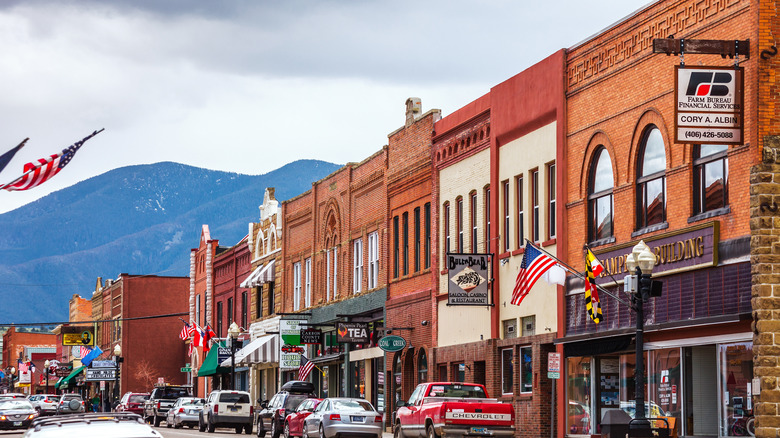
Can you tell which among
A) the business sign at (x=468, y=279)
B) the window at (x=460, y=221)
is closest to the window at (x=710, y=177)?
the business sign at (x=468, y=279)

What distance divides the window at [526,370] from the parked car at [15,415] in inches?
795

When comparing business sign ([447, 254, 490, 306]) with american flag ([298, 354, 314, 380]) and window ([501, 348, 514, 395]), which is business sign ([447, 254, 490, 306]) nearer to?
window ([501, 348, 514, 395])

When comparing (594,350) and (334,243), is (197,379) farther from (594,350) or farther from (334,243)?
(594,350)

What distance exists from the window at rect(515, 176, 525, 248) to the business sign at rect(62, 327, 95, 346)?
226ft

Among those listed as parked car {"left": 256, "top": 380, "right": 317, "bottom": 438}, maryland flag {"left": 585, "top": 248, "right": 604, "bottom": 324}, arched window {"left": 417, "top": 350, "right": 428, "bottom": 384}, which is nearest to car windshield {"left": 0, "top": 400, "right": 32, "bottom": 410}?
parked car {"left": 256, "top": 380, "right": 317, "bottom": 438}

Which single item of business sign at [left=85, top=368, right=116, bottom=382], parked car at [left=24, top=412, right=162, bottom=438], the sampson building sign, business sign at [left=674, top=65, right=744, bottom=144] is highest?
business sign at [left=674, top=65, right=744, bottom=144]

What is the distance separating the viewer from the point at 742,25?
81.5 feet

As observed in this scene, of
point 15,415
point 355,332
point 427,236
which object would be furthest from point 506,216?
point 15,415

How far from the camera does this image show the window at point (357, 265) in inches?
1992

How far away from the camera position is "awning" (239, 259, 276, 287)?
2442 inches

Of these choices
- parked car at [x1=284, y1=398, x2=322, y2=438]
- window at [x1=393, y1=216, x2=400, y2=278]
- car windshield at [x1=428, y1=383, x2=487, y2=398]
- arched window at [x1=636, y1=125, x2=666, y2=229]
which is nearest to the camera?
arched window at [x1=636, y1=125, x2=666, y2=229]

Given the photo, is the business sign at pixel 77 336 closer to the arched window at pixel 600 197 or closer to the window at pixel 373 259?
the window at pixel 373 259

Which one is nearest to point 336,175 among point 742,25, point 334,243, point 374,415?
point 334,243

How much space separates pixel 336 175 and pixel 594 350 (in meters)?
25.6
